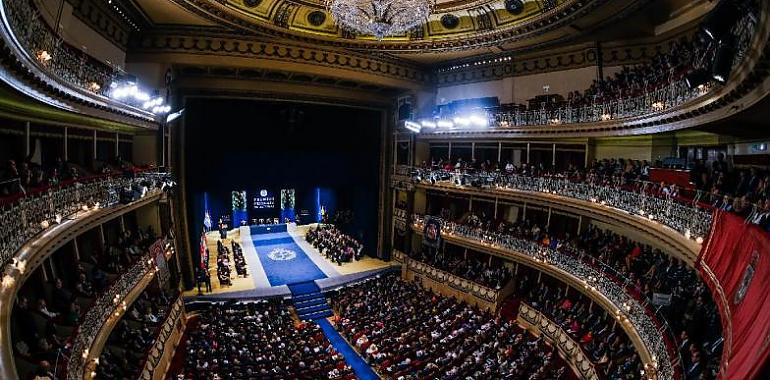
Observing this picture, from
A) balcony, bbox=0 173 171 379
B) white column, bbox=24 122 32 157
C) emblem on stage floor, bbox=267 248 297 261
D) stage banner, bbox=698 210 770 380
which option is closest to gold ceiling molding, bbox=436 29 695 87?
stage banner, bbox=698 210 770 380

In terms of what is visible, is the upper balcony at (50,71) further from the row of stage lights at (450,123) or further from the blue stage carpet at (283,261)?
the row of stage lights at (450,123)

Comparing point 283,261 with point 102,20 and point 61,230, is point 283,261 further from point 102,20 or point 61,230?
point 61,230

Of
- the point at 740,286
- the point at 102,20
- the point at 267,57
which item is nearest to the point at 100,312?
the point at 102,20

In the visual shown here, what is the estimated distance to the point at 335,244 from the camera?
25516mm

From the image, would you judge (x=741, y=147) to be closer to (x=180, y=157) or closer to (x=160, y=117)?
(x=160, y=117)

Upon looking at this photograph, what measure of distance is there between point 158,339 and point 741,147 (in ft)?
54.0

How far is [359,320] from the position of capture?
16.7m

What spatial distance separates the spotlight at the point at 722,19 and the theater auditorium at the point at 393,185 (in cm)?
3

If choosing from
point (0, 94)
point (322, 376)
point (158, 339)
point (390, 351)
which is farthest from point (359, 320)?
point (0, 94)

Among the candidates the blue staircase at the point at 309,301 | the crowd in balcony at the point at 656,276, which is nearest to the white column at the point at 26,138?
the blue staircase at the point at 309,301

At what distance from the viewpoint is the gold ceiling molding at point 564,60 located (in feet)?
51.5

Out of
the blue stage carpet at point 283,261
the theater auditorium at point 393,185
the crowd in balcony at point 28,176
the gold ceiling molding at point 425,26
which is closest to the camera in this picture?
the crowd in balcony at point 28,176

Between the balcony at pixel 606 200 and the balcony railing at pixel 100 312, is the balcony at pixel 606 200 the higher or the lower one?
the higher one

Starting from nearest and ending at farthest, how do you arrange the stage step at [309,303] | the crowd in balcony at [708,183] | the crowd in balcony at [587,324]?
the crowd in balcony at [708,183] < the crowd in balcony at [587,324] < the stage step at [309,303]
